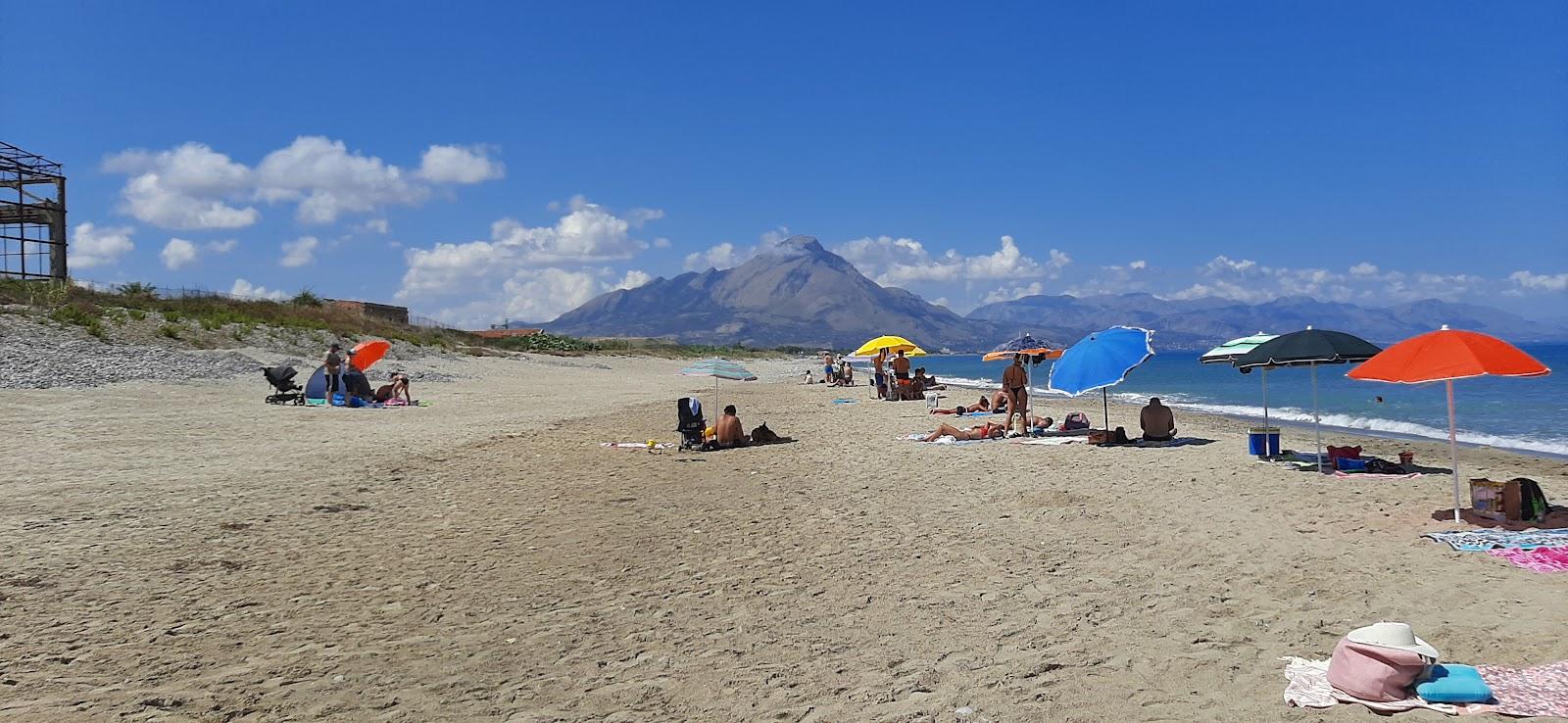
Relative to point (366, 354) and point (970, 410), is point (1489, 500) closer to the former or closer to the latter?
point (970, 410)

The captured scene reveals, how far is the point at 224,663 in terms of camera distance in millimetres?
4754

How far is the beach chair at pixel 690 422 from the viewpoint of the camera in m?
13.9

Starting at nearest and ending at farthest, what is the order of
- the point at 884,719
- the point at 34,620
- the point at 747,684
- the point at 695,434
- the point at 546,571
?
the point at 884,719
the point at 747,684
the point at 34,620
the point at 546,571
the point at 695,434

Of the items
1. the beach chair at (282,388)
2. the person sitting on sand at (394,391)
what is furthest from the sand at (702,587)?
the person sitting on sand at (394,391)

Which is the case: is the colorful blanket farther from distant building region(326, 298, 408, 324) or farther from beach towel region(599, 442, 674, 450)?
distant building region(326, 298, 408, 324)

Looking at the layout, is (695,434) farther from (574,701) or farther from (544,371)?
(544,371)

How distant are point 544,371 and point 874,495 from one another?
101ft

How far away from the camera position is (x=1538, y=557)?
20.9 feet

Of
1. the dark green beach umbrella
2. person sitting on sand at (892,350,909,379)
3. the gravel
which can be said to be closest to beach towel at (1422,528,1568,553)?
the dark green beach umbrella

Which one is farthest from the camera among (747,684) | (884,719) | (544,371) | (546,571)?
(544,371)

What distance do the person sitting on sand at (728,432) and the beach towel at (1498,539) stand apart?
9374 mm

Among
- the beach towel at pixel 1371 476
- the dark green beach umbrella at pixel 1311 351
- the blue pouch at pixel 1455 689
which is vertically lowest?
the blue pouch at pixel 1455 689

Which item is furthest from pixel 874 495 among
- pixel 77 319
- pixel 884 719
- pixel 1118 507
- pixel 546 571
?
pixel 77 319

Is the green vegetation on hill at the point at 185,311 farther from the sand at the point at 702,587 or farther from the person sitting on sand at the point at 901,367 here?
the person sitting on sand at the point at 901,367
